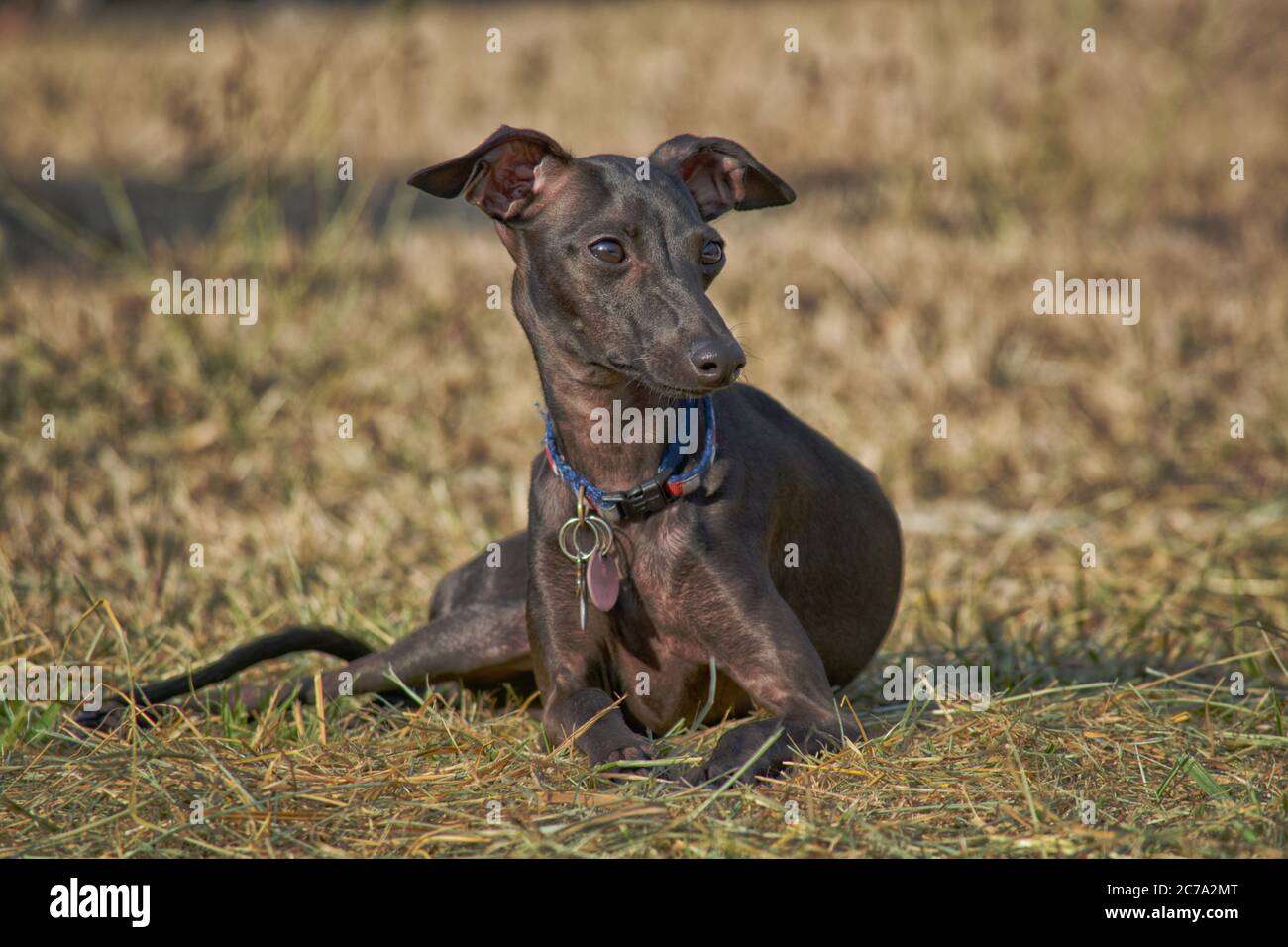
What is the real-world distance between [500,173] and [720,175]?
2.06 ft

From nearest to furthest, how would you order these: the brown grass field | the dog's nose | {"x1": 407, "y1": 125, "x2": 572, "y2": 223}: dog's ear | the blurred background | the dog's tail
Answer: the dog's nose, the brown grass field, {"x1": 407, "y1": 125, "x2": 572, "y2": 223}: dog's ear, the dog's tail, the blurred background

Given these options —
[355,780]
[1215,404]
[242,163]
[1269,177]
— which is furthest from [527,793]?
[1269,177]

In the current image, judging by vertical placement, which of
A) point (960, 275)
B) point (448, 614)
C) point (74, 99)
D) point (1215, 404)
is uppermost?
point (74, 99)

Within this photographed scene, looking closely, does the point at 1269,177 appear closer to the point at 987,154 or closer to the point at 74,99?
the point at 987,154

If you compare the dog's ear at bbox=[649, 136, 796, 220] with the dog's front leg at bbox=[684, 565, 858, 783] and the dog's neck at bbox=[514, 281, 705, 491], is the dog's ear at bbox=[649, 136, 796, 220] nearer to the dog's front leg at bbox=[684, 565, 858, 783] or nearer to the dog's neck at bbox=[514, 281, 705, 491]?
the dog's neck at bbox=[514, 281, 705, 491]

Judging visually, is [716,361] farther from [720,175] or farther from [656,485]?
[720,175]

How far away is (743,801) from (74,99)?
11.9 meters

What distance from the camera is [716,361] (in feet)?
11.1

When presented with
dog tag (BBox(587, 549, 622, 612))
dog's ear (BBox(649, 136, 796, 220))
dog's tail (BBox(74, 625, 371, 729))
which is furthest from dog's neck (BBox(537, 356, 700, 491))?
dog's tail (BBox(74, 625, 371, 729))

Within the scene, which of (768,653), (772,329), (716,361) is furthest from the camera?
(772,329)

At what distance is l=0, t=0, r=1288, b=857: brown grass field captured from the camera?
3.54 metres

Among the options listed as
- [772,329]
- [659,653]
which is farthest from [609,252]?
[772,329]

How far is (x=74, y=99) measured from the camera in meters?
13.4

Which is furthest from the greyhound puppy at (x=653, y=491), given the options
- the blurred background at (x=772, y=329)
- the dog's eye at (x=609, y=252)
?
the blurred background at (x=772, y=329)
